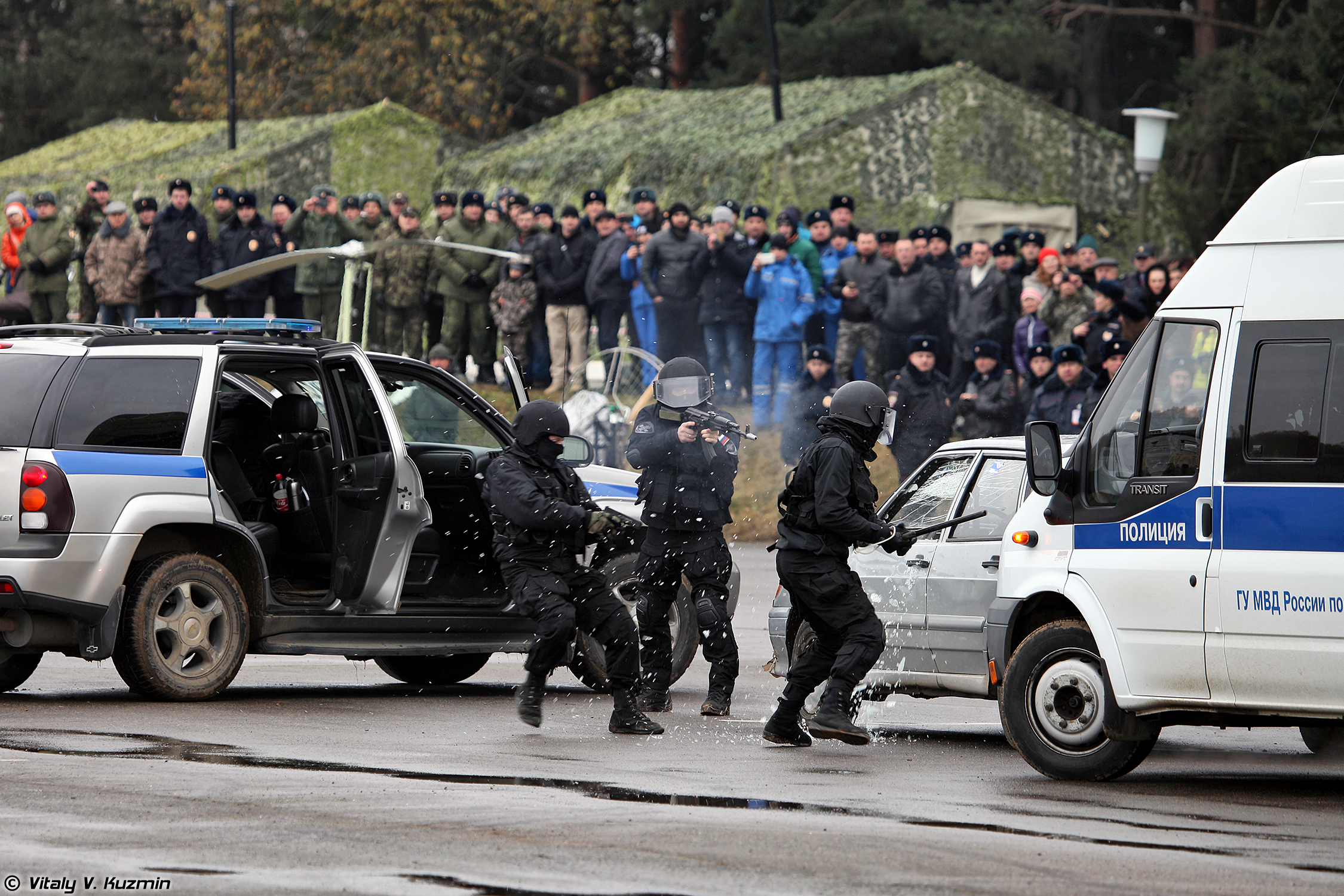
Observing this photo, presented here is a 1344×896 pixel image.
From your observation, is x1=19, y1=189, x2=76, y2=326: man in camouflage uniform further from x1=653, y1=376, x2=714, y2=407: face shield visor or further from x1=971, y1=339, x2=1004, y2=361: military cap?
x1=653, y1=376, x2=714, y2=407: face shield visor

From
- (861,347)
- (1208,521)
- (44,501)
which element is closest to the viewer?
(1208,521)

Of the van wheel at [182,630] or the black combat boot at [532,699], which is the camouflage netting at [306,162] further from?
the black combat boot at [532,699]

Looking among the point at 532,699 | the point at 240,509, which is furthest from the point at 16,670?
the point at 532,699

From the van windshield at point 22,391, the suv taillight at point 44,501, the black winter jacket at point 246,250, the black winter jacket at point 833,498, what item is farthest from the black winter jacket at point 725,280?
the suv taillight at point 44,501

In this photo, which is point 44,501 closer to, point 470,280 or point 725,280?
point 725,280

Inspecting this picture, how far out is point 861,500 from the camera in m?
9.75

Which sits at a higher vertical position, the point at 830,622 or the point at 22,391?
the point at 22,391

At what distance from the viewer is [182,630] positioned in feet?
35.2

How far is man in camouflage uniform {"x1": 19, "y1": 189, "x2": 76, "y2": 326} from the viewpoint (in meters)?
24.3

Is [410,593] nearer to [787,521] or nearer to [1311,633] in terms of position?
[787,521]

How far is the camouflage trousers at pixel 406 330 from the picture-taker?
22.4m

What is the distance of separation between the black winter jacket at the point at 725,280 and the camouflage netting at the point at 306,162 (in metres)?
15.0

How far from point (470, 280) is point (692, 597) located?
36.9 ft

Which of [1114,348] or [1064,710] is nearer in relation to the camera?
[1064,710]
